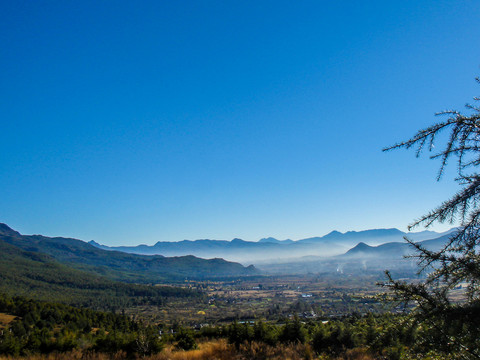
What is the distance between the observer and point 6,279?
160875 millimetres

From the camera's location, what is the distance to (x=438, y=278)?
4016 millimetres

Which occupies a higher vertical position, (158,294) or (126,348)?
(126,348)

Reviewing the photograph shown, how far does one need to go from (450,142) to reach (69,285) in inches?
8794

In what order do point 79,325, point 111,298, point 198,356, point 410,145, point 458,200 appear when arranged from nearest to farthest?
point 458,200, point 410,145, point 198,356, point 79,325, point 111,298

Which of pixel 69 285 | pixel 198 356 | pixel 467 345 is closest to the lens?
pixel 467 345

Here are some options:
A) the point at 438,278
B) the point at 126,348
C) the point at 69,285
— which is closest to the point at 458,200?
the point at 438,278

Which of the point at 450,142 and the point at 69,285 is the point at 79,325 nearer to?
the point at 450,142

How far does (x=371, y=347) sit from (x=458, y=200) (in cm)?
278

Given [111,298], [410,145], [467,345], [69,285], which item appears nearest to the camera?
[467,345]

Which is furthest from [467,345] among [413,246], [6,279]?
[6,279]

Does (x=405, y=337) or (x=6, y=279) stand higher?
(x=405, y=337)

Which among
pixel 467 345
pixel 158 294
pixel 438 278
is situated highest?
pixel 438 278

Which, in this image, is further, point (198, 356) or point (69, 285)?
point (69, 285)

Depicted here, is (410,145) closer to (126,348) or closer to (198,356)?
(198,356)
